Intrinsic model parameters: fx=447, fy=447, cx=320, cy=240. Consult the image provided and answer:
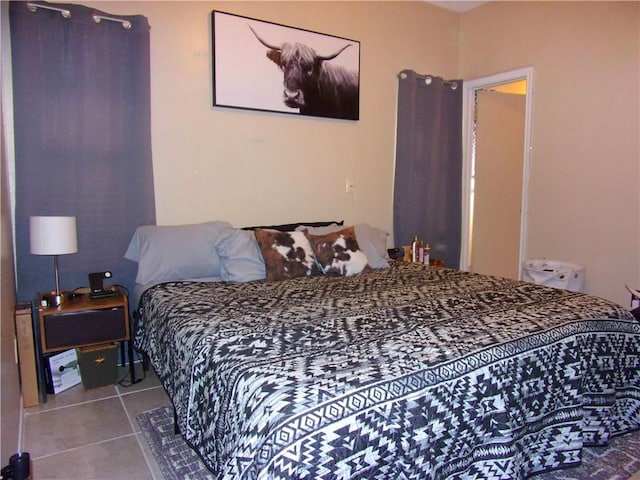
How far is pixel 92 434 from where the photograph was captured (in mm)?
2148

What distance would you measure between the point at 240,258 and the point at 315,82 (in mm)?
1594

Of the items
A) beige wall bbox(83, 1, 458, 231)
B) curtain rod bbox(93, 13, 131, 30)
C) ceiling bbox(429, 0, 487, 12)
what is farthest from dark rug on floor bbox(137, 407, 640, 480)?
ceiling bbox(429, 0, 487, 12)

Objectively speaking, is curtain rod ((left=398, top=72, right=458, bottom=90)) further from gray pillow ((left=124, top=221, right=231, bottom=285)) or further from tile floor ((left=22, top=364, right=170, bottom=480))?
tile floor ((left=22, top=364, right=170, bottom=480))

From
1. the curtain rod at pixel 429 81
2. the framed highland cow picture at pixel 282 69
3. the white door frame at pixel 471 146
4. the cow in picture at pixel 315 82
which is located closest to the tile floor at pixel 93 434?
the framed highland cow picture at pixel 282 69

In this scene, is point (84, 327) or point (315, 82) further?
point (315, 82)

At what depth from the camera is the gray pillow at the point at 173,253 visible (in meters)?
2.68

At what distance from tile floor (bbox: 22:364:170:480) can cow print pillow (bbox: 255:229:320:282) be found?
97cm

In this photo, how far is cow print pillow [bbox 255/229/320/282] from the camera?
9.09 feet

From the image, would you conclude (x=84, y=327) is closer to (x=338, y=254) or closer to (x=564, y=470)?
(x=338, y=254)

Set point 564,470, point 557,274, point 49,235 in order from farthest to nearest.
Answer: point 557,274 → point 49,235 → point 564,470

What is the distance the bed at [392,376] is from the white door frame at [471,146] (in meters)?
1.68

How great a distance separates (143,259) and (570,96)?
337 centimetres

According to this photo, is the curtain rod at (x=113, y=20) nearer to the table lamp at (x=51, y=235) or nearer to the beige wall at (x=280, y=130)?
the beige wall at (x=280, y=130)

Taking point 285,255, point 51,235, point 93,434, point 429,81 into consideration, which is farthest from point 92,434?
point 429,81
